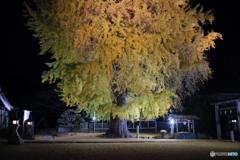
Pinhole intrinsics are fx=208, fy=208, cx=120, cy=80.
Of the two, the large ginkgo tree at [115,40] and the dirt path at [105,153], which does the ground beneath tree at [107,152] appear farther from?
the large ginkgo tree at [115,40]

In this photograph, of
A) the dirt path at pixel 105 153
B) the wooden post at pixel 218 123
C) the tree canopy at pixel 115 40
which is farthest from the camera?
the wooden post at pixel 218 123

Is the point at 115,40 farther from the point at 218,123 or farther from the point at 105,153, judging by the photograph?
the point at 218,123

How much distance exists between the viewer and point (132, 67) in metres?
9.65

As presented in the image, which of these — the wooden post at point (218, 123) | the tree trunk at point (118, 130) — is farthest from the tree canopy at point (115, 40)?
the wooden post at point (218, 123)

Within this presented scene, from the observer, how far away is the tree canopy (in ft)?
29.6

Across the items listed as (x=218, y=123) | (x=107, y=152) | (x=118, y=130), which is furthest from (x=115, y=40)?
(x=218, y=123)

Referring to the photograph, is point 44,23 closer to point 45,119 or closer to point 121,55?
point 121,55

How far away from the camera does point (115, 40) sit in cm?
880

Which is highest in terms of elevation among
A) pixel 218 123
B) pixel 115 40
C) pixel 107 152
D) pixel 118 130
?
pixel 115 40

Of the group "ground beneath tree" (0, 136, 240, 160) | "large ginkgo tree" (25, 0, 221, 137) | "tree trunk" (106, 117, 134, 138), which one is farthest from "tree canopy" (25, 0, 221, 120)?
"ground beneath tree" (0, 136, 240, 160)

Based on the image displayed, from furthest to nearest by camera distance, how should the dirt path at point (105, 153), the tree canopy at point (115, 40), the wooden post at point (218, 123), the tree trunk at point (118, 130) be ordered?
the wooden post at point (218, 123), the tree trunk at point (118, 130), the tree canopy at point (115, 40), the dirt path at point (105, 153)

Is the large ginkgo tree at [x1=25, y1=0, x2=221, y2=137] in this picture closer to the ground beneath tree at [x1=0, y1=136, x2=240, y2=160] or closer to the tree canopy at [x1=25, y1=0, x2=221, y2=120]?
the tree canopy at [x1=25, y1=0, x2=221, y2=120]

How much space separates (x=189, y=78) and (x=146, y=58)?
469 centimetres

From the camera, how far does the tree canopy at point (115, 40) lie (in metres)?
9.03
